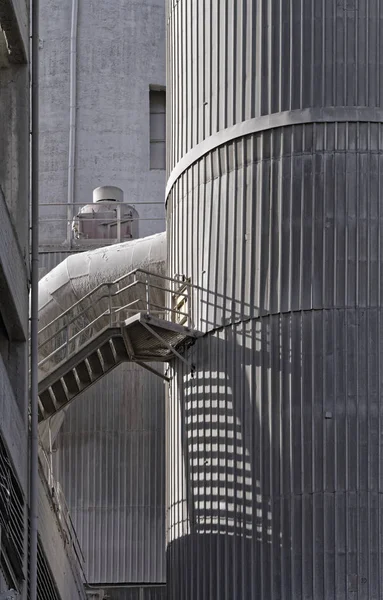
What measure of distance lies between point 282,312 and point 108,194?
1451 centimetres

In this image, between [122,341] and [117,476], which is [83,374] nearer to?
[122,341]

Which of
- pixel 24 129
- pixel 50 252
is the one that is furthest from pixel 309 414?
pixel 50 252

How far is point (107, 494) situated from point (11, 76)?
14.2 meters

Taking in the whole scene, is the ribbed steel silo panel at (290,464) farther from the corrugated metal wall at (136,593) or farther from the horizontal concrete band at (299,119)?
the corrugated metal wall at (136,593)

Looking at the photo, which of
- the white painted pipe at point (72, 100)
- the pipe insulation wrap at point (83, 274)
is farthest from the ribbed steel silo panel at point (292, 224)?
the white painted pipe at point (72, 100)

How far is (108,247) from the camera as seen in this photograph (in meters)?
40.5

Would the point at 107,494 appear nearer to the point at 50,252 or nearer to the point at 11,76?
the point at 50,252

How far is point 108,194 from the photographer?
45.9 meters

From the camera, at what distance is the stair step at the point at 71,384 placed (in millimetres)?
36156

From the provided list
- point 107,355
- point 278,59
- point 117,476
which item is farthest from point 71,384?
point 278,59

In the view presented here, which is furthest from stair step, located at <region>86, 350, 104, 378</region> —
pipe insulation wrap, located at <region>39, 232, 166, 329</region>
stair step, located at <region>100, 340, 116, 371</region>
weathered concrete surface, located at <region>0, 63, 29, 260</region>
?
weathered concrete surface, located at <region>0, 63, 29, 260</region>

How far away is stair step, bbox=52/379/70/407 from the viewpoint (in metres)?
36.2

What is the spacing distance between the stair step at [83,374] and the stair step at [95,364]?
114 millimetres

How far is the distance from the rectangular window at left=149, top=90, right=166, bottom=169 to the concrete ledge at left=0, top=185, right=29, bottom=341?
2196 centimetres
